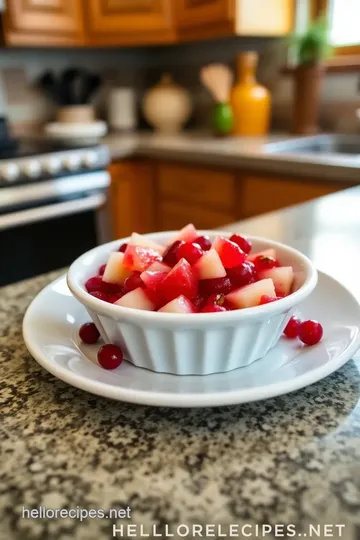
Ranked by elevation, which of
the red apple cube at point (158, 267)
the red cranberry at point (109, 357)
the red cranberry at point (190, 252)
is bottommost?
the red cranberry at point (109, 357)

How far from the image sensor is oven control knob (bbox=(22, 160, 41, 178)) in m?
1.71

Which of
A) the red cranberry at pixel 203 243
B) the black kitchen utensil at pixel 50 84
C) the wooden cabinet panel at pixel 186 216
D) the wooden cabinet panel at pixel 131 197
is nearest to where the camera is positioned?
the red cranberry at pixel 203 243

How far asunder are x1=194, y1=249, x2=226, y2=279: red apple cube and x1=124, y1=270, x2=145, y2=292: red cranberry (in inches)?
2.1

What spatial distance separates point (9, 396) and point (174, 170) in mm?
1689

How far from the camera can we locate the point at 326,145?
214 cm

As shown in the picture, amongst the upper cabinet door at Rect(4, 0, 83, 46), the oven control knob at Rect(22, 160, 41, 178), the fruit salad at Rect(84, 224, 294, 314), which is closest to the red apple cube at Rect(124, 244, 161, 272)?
the fruit salad at Rect(84, 224, 294, 314)

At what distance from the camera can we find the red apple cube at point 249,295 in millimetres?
463

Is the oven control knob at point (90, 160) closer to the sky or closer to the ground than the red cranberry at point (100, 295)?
closer to the ground

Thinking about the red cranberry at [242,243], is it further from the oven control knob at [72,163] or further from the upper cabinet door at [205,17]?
the upper cabinet door at [205,17]

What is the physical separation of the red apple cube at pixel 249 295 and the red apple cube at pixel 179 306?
0.04 m

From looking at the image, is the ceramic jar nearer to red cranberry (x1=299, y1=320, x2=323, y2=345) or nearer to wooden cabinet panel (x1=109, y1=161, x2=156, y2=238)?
wooden cabinet panel (x1=109, y1=161, x2=156, y2=238)

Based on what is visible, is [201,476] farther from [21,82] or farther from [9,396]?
[21,82]

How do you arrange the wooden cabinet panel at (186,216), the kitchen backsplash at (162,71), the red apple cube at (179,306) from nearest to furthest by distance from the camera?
1. the red apple cube at (179,306)
2. the wooden cabinet panel at (186,216)
3. the kitchen backsplash at (162,71)

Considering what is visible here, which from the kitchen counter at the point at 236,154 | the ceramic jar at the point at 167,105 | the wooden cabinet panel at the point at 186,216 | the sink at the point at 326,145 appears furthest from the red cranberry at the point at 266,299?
the ceramic jar at the point at 167,105
